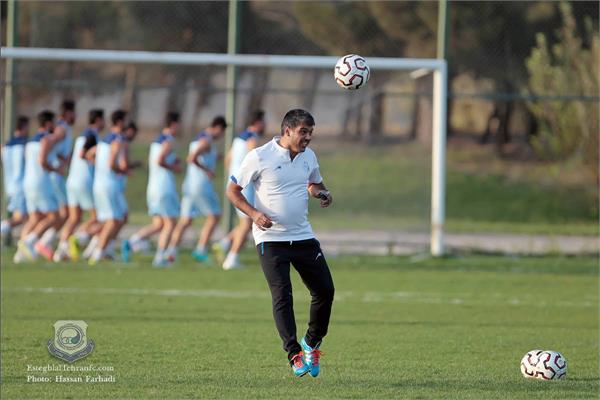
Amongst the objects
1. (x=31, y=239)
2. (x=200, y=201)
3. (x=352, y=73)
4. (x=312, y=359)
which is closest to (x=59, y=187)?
(x=31, y=239)

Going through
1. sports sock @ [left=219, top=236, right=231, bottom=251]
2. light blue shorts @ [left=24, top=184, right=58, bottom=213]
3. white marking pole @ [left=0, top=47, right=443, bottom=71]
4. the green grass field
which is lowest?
the green grass field

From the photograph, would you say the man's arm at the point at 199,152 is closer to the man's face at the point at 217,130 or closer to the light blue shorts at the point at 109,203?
the man's face at the point at 217,130

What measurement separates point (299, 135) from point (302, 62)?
9365mm

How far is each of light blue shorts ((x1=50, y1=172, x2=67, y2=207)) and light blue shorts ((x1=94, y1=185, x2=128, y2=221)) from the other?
4.13ft

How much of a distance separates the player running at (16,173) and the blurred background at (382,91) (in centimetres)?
552

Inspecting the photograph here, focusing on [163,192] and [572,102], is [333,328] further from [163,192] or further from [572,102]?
[572,102]

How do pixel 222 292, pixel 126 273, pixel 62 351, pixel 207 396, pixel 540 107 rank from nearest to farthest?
pixel 207 396 < pixel 62 351 < pixel 222 292 < pixel 126 273 < pixel 540 107

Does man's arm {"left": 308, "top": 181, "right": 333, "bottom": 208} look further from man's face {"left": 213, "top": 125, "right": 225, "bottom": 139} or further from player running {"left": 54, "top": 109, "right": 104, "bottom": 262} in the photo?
player running {"left": 54, "top": 109, "right": 104, "bottom": 262}

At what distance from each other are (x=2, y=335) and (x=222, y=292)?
171 inches

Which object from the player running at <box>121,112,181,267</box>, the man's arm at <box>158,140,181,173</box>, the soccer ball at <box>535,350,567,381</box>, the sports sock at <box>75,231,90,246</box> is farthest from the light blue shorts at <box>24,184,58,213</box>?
the soccer ball at <box>535,350,567,381</box>

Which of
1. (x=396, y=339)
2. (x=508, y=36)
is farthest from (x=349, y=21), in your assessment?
(x=396, y=339)

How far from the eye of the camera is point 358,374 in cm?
812

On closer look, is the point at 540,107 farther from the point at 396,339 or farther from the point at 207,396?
the point at 207,396

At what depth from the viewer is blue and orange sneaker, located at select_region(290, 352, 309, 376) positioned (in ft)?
25.8
